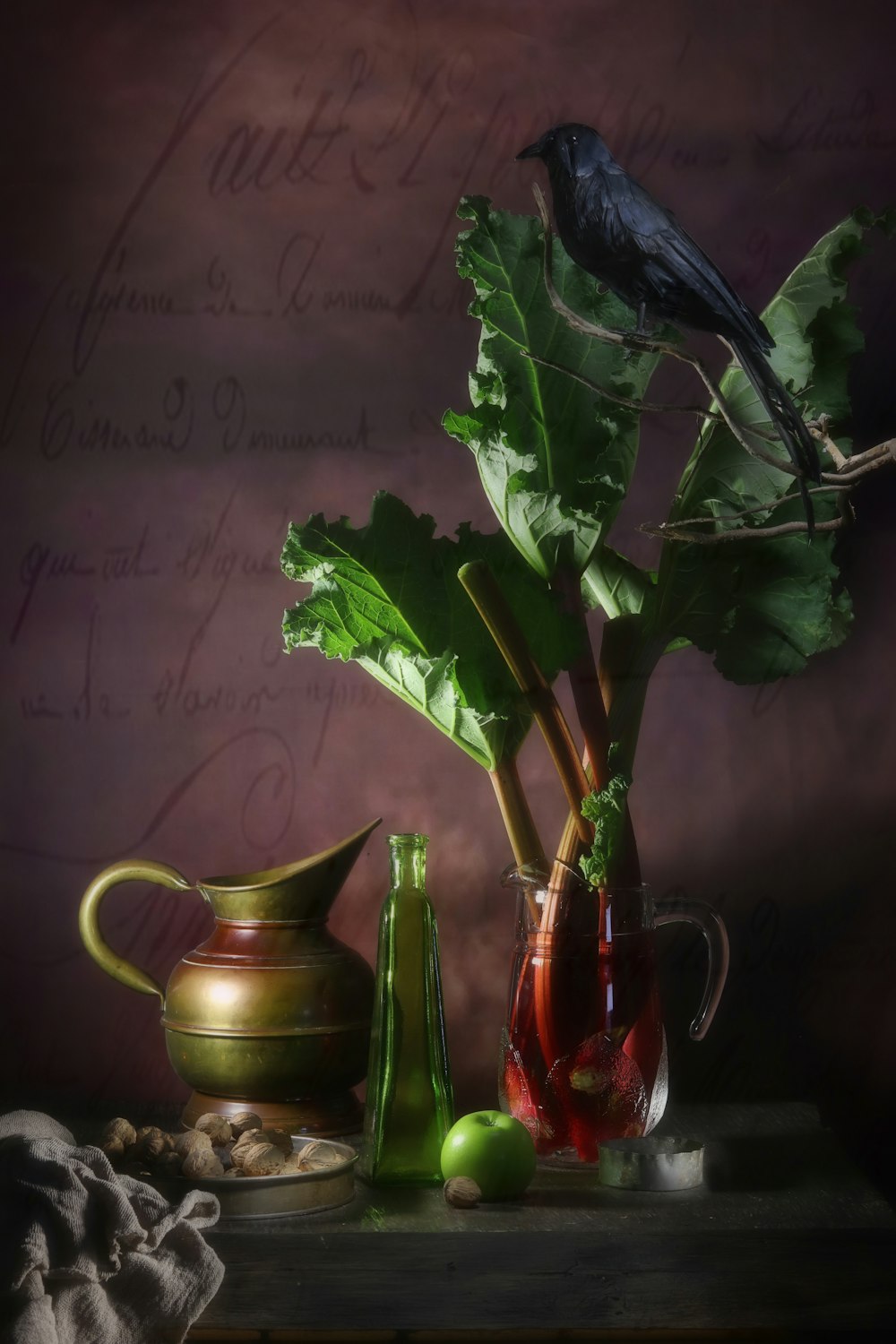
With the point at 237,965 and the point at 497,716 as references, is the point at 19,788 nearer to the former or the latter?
the point at 237,965

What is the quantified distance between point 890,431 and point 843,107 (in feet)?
1.00

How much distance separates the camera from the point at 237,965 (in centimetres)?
101

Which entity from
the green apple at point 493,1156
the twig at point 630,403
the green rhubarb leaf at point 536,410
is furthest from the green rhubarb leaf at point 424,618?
the green apple at point 493,1156

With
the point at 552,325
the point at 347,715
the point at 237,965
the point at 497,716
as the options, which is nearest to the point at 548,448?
the point at 552,325

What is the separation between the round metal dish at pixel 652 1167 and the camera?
0.91 m

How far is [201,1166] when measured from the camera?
865mm

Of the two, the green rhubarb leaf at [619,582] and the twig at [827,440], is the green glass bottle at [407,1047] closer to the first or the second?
the green rhubarb leaf at [619,582]

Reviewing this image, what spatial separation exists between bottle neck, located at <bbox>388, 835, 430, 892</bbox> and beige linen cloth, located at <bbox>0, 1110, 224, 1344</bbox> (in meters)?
0.29

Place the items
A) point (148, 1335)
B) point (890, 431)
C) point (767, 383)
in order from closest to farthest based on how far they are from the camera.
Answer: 1. point (148, 1335)
2. point (767, 383)
3. point (890, 431)

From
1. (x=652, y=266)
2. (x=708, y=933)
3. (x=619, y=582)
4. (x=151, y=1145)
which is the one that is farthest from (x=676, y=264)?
(x=151, y=1145)

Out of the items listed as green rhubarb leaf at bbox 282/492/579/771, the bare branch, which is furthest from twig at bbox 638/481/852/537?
green rhubarb leaf at bbox 282/492/579/771

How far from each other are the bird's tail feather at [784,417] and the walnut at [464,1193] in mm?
507

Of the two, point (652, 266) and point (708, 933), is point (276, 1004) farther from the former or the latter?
point (652, 266)

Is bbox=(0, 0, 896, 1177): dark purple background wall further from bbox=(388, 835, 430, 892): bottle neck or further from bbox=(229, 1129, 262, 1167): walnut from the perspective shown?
bbox=(229, 1129, 262, 1167): walnut
